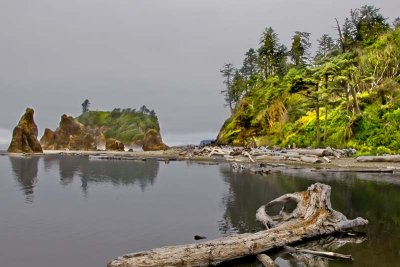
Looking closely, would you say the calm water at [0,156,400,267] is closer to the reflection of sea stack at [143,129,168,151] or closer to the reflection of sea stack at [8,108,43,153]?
the reflection of sea stack at [143,129,168,151]

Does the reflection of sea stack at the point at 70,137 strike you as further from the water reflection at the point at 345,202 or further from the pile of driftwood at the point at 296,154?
the water reflection at the point at 345,202

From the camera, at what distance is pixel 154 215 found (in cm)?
2264

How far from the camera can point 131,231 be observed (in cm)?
1864

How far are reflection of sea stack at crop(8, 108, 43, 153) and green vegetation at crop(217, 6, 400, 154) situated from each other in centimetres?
6043

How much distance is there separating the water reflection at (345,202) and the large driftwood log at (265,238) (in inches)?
29.5

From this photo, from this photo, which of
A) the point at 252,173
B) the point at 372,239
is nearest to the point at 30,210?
the point at 372,239

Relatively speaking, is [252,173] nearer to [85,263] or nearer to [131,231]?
[131,231]

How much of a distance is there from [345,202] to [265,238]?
44.1 feet

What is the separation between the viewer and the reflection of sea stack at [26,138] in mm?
111981

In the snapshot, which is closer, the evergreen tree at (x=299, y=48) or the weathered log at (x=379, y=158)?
the weathered log at (x=379, y=158)

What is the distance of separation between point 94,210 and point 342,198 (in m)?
17.8

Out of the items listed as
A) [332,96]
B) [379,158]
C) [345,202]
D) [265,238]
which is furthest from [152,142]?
[265,238]

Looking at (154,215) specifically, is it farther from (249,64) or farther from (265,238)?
(249,64)

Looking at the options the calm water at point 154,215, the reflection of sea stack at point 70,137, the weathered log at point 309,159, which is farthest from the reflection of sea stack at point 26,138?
the weathered log at point 309,159
